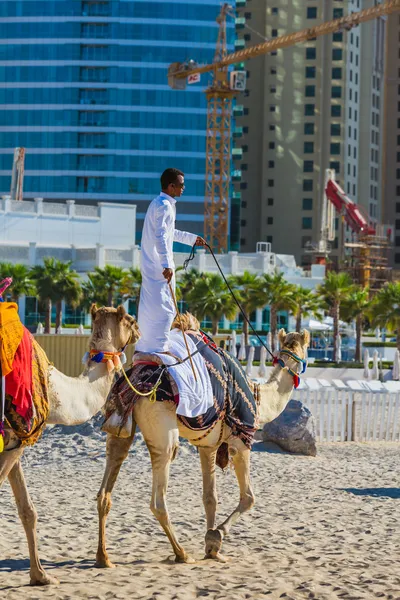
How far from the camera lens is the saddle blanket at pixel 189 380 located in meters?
8.68

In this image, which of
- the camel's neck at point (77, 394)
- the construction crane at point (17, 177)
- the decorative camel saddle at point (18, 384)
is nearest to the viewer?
the decorative camel saddle at point (18, 384)

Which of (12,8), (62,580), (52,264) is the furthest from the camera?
(12,8)

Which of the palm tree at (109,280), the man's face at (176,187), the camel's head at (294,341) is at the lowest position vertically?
the camel's head at (294,341)

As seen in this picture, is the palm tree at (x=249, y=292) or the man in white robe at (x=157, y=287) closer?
the man in white robe at (x=157, y=287)

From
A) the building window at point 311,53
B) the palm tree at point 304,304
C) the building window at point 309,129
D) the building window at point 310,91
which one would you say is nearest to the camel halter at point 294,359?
the palm tree at point 304,304

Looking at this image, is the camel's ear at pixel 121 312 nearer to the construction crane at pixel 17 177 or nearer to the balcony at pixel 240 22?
the construction crane at pixel 17 177

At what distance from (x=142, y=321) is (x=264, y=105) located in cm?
13953

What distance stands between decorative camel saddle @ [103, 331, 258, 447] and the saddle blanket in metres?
0.05

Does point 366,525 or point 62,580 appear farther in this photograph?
point 366,525

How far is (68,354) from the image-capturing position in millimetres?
26469

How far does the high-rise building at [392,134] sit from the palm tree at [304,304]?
83.8 m

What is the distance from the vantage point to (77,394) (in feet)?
27.7

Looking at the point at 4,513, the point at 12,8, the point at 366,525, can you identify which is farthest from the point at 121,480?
the point at 12,8

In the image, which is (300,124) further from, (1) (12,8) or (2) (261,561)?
(2) (261,561)
